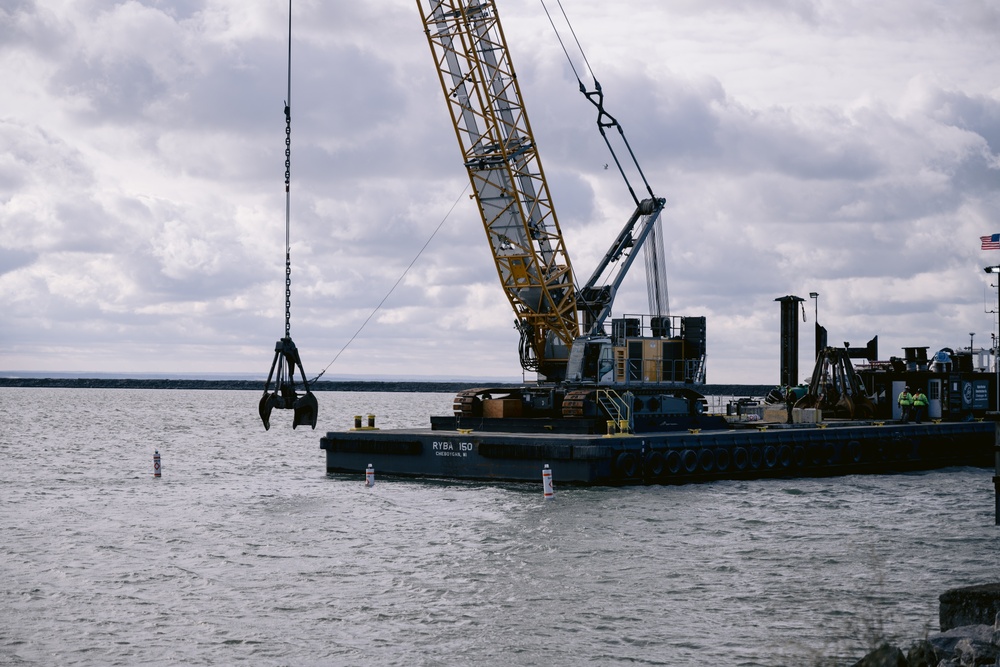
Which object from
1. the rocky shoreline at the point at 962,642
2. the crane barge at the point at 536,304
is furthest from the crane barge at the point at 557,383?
the rocky shoreline at the point at 962,642

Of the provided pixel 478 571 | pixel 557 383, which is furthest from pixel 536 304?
pixel 478 571

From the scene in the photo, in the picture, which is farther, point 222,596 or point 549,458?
point 549,458

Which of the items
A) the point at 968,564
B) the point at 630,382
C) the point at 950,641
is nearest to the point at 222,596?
the point at 950,641

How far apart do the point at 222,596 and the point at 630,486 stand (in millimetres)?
15623

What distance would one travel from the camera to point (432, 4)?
36531 mm

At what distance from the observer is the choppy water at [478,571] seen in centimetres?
1489

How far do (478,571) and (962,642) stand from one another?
382 inches

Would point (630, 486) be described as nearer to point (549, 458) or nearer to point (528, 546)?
point (549, 458)

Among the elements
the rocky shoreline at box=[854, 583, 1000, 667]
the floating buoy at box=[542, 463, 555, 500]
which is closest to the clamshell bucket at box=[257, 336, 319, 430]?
the floating buoy at box=[542, 463, 555, 500]

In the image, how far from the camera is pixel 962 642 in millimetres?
11750

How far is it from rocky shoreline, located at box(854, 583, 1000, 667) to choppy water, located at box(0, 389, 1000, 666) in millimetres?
1570

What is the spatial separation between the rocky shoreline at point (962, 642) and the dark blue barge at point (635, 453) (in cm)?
1674

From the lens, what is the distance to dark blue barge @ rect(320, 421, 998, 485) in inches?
1208

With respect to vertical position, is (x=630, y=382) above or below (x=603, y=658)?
above
